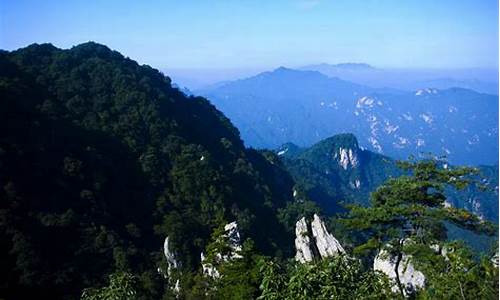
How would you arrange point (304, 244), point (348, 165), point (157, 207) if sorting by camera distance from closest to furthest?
point (304, 244), point (157, 207), point (348, 165)

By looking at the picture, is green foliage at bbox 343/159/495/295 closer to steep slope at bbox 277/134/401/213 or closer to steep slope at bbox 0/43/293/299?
steep slope at bbox 0/43/293/299

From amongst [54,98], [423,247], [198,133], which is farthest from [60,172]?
[423,247]

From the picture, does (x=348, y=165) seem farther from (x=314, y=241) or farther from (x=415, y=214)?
(x=415, y=214)

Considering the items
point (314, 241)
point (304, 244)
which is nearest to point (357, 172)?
point (314, 241)

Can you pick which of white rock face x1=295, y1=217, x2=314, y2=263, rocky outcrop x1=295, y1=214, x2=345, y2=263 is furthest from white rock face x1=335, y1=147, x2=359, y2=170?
Answer: white rock face x1=295, y1=217, x2=314, y2=263

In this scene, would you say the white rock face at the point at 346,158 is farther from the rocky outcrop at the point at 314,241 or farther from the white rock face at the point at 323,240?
the white rock face at the point at 323,240

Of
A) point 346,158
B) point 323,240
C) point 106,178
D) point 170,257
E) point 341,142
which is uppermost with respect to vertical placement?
point 106,178

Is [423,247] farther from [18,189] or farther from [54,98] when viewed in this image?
[54,98]
